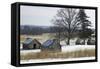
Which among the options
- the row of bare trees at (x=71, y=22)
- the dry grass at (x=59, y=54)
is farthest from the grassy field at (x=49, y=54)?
the row of bare trees at (x=71, y=22)

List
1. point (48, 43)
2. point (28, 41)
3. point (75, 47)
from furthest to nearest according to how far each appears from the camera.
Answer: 1. point (75, 47)
2. point (48, 43)
3. point (28, 41)

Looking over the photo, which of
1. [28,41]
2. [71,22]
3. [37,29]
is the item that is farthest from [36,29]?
[71,22]

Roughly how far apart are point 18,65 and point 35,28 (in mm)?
432

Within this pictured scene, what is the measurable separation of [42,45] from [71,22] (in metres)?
0.44

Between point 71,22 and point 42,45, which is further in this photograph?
point 71,22

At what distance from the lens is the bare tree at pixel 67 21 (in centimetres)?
272

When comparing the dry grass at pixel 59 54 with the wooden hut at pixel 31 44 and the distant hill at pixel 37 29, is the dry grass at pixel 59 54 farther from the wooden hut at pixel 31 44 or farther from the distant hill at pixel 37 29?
the distant hill at pixel 37 29

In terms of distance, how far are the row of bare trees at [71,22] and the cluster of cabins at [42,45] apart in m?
0.10

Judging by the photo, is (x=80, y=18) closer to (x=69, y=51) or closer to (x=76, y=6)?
(x=76, y=6)

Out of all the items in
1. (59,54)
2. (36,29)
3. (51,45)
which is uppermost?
(36,29)

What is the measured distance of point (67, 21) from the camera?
109 inches

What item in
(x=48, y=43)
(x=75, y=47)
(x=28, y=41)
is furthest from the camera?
(x=75, y=47)

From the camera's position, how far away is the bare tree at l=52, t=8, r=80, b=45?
2.72 meters

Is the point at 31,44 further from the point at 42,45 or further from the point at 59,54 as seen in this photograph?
the point at 59,54
